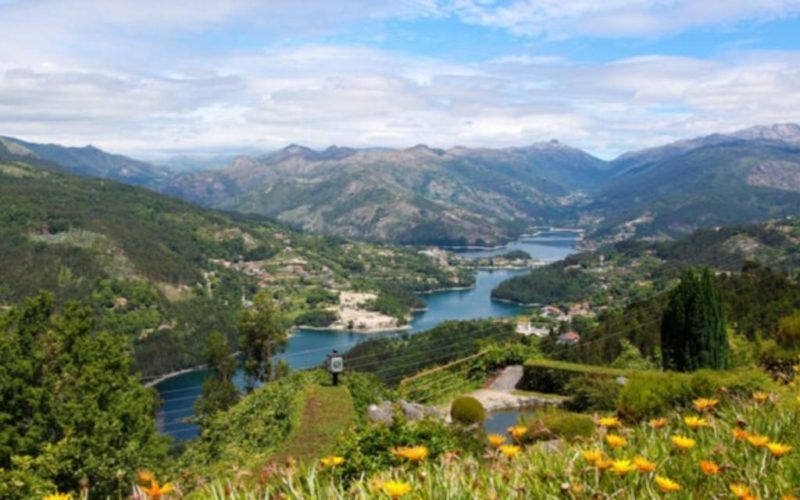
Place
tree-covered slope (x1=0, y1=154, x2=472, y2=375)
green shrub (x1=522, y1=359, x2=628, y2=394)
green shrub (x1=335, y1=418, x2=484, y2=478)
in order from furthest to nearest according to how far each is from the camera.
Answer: tree-covered slope (x1=0, y1=154, x2=472, y2=375), green shrub (x1=522, y1=359, x2=628, y2=394), green shrub (x1=335, y1=418, x2=484, y2=478)

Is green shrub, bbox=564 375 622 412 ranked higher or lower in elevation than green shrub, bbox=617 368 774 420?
lower

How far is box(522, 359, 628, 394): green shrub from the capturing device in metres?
15.4

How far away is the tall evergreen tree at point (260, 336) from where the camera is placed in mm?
21719

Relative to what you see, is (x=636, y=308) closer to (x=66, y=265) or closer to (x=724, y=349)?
(x=724, y=349)

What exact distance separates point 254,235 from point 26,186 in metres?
45.2

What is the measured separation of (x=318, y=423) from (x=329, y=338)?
80.2m

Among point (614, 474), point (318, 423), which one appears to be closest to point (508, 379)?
point (318, 423)

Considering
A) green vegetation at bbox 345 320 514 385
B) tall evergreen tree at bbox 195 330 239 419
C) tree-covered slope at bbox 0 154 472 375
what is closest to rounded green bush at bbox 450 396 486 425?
tall evergreen tree at bbox 195 330 239 419

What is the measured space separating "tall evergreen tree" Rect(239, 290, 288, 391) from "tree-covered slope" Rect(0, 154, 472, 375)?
186 feet

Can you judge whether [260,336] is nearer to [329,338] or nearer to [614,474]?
[614,474]

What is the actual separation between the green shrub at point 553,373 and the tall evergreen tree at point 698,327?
5.19 ft

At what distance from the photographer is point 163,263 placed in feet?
355

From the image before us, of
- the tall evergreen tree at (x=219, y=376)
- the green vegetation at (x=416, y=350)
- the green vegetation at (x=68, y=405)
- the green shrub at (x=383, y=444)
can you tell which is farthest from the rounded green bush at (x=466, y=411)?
the green vegetation at (x=416, y=350)

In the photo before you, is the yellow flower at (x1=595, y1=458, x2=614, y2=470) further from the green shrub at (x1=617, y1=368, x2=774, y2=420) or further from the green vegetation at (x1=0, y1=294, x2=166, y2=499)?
the green vegetation at (x1=0, y1=294, x2=166, y2=499)
